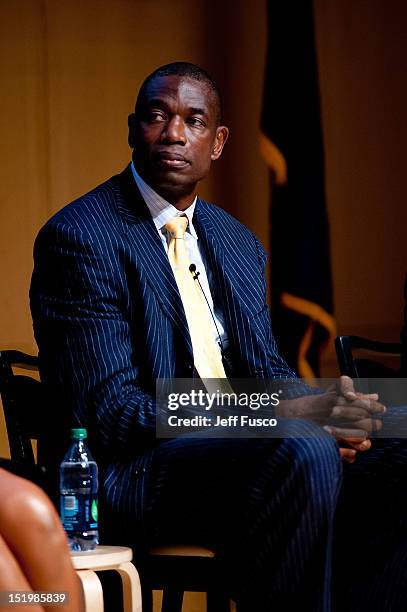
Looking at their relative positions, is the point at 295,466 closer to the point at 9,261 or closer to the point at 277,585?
the point at 277,585

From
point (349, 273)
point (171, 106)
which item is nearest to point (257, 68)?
point (349, 273)

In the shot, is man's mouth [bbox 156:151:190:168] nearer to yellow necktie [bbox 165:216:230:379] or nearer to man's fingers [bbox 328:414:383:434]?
yellow necktie [bbox 165:216:230:379]

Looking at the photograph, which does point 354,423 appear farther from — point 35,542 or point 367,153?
point 367,153

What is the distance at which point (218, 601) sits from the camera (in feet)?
7.04

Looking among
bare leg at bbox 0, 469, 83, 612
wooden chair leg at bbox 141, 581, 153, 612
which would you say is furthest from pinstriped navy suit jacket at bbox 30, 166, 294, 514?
bare leg at bbox 0, 469, 83, 612

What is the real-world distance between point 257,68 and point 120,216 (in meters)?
1.79

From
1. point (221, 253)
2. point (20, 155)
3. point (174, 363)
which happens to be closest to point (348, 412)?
point (174, 363)

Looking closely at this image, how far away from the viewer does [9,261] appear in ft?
12.3

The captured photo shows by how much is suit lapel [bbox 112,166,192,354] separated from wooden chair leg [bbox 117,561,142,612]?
0.54 metres

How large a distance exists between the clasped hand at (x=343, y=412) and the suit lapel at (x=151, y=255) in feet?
0.97

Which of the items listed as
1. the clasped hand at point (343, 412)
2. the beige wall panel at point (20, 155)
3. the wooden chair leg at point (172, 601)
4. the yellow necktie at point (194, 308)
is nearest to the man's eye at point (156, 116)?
the yellow necktie at point (194, 308)

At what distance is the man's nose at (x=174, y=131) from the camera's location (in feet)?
8.02

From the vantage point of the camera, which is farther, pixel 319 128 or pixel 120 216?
pixel 319 128

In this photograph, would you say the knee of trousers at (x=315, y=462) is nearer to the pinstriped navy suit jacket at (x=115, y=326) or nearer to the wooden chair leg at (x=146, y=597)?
the pinstriped navy suit jacket at (x=115, y=326)
